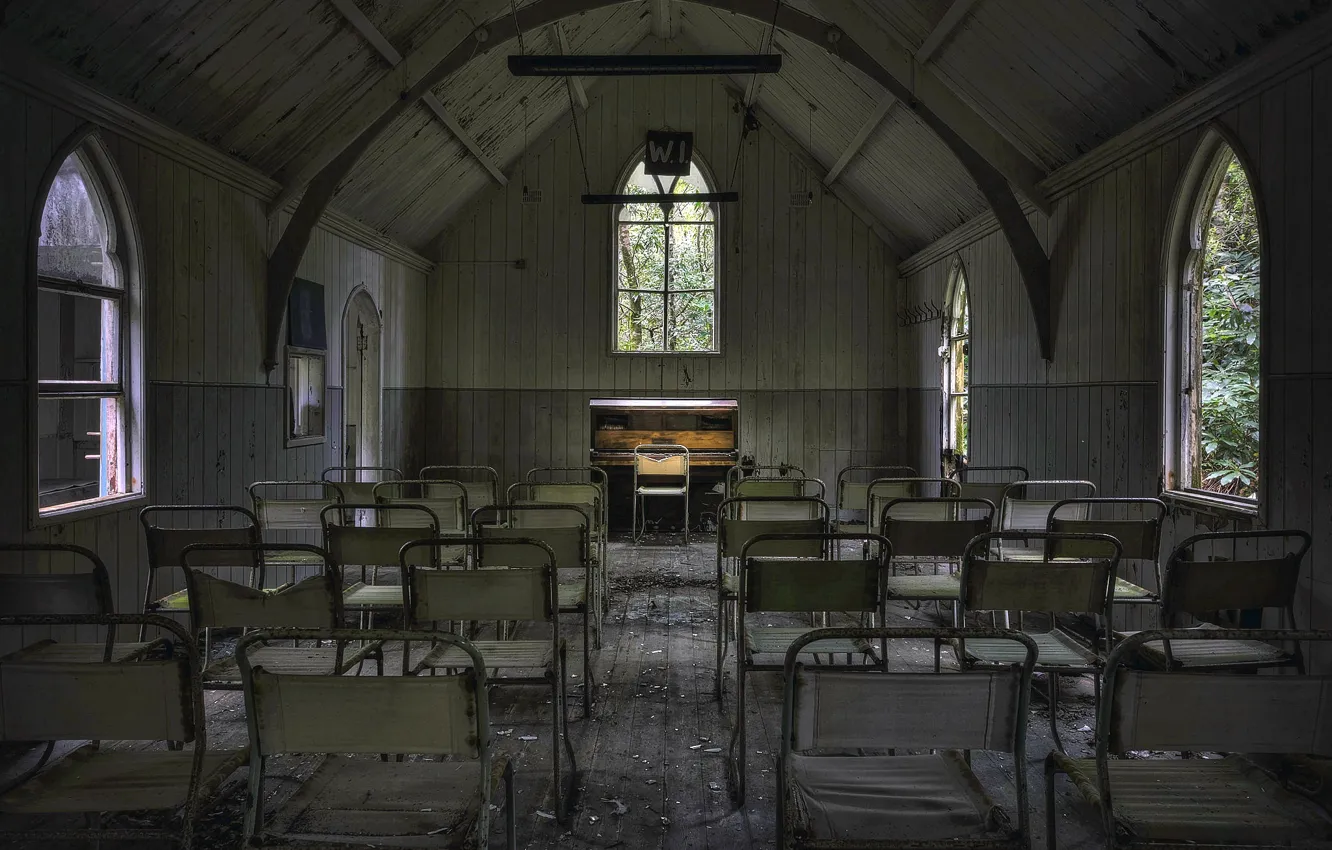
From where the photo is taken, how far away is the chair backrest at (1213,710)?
1866 mm

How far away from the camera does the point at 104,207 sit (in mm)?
4836

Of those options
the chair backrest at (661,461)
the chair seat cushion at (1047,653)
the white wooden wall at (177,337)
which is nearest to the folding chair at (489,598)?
the chair seat cushion at (1047,653)

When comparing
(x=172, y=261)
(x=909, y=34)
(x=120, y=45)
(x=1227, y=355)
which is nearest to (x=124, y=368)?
(x=172, y=261)

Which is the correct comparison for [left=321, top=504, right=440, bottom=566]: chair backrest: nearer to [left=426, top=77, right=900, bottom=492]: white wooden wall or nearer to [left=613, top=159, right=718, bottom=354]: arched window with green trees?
[left=426, top=77, right=900, bottom=492]: white wooden wall

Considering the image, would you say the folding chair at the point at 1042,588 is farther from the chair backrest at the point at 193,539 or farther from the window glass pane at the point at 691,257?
the window glass pane at the point at 691,257

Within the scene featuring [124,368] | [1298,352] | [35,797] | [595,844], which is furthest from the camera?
[124,368]

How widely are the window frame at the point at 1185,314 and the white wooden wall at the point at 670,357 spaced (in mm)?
5763

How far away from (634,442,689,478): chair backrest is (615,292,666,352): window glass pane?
1672 millimetres

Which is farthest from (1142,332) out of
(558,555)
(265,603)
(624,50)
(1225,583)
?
(624,50)

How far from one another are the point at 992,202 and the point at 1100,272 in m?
1.12

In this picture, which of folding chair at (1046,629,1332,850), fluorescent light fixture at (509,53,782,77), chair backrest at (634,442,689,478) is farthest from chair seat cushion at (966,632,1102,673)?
chair backrest at (634,442,689,478)

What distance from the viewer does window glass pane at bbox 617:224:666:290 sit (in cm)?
1090

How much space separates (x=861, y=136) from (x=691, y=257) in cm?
288

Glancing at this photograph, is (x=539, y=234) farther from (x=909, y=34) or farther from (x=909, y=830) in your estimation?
(x=909, y=830)
